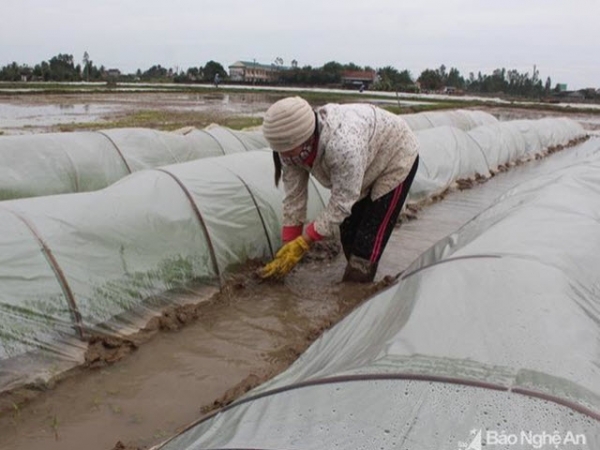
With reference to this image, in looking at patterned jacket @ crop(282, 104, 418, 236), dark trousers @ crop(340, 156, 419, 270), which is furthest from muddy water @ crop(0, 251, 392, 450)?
patterned jacket @ crop(282, 104, 418, 236)

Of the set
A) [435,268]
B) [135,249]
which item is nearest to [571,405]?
[435,268]

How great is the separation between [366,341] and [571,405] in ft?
3.38

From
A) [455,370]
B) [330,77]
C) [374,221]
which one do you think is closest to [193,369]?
[374,221]

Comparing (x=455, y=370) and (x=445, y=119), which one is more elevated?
(x=445, y=119)

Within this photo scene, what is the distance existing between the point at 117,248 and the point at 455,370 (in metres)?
2.95

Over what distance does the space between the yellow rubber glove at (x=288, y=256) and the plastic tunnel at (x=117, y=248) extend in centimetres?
54

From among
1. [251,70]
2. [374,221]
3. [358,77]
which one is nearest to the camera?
[374,221]

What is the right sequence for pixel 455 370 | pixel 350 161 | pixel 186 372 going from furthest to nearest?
1. pixel 350 161
2. pixel 186 372
3. pixel 455 370

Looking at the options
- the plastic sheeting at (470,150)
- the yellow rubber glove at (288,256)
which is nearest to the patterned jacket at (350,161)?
the yellow rubber glove at (288,256)

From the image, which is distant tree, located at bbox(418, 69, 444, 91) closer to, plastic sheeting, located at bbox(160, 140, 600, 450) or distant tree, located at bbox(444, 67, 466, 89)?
distant tree, located at bbox(444, 67, 466, 89)

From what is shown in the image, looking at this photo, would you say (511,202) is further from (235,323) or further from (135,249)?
(135,249)

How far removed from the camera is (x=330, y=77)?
73062mm

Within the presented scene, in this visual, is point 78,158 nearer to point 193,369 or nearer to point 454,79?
point 193,369

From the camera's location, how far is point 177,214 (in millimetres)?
4680
